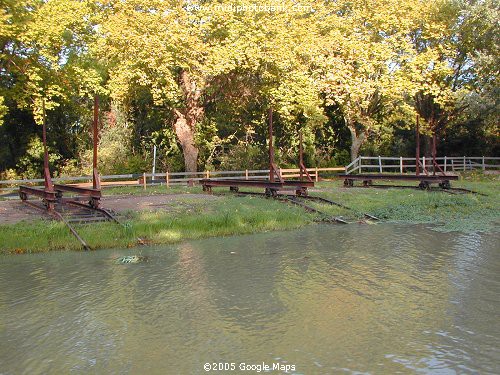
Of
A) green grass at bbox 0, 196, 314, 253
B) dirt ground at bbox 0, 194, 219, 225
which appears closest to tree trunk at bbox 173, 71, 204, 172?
dirt ground at bbox 0, 194, 219, 225

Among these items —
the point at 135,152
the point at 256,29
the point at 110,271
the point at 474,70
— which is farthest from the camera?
the point at 135,152

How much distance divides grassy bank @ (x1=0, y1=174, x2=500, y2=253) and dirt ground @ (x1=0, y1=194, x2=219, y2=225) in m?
0.56

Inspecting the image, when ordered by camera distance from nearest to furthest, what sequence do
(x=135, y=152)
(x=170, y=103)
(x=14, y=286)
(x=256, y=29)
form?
1. (x=14, y=286)
2. (x=256, y=29)
3. (x=170, y=103)
4. (x=135, y=152)

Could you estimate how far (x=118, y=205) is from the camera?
18531mm

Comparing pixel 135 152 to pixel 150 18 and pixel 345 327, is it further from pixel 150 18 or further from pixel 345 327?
pixel 345 327

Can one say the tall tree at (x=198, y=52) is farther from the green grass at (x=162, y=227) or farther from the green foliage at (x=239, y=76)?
the green grass at (x=162, y=227)

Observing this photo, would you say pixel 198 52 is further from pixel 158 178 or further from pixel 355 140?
pixel 355 140

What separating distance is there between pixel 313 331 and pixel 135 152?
29993 millimetres

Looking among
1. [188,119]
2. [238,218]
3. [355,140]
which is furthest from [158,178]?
[238,218]

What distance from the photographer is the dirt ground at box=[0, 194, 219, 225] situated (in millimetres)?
16494

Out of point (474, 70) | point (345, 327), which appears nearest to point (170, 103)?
point (474, 70)

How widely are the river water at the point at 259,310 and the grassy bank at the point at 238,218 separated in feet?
4.17

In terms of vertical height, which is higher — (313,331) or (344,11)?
(344,11)

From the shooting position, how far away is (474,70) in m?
32.4
